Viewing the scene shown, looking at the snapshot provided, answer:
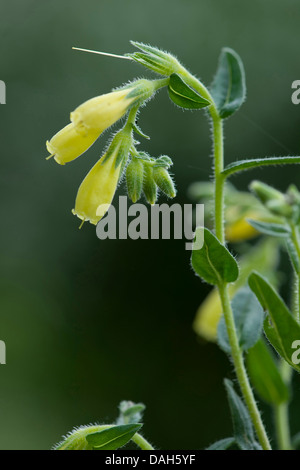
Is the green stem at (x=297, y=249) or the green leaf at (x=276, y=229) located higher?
the green leaf at (x=276, y=229)

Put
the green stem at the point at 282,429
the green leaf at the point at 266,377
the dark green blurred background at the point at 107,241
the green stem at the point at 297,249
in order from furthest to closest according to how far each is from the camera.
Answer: the dark green blurred background at the point at 107,241, the green leaf at the point at 266,377, the green stem at the point at 282,429, the green stem at the point at 297,249

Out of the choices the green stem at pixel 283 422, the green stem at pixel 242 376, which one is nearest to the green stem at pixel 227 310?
the green stem at pixel 242 376

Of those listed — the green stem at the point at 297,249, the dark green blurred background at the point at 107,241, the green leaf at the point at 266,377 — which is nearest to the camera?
the green stem at the point at 297,249

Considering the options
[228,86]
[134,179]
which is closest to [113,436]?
[134,179]

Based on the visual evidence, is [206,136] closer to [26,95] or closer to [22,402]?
[26,95]

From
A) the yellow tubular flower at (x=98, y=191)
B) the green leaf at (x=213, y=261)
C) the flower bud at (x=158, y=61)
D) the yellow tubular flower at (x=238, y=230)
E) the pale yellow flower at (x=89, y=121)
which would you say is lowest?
the green leaf at (x=213, y=261)

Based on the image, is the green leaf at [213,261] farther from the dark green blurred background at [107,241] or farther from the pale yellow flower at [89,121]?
the dark green blurred background at [107,241]

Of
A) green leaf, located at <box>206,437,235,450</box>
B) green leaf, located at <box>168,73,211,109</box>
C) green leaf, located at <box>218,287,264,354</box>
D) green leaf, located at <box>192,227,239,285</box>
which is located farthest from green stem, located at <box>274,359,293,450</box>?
green leaf, located at <box>168,73,211,109</box>
